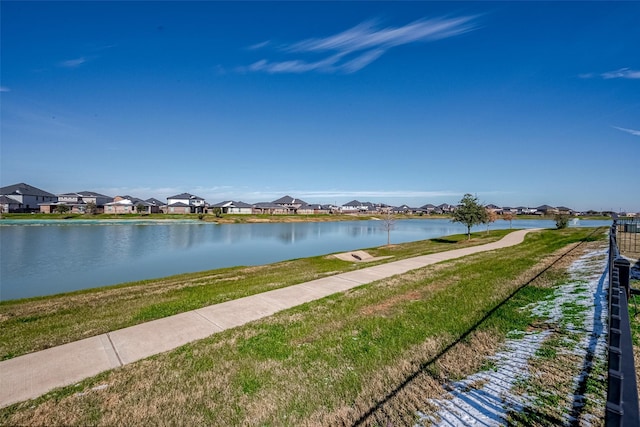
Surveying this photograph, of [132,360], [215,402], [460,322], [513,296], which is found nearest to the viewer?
[215,402]

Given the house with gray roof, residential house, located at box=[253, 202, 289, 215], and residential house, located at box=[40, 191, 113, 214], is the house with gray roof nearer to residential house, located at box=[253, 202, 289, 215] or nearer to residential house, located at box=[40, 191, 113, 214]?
residential house, located at box=[253, 202, 289, 215]

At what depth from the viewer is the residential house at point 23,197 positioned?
89812mm

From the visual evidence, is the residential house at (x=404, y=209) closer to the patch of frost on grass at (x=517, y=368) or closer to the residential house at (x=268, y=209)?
the residential house at (x=268, y=209)

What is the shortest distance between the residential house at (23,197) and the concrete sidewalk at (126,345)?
382 feet

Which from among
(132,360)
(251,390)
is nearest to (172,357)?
(132,360)

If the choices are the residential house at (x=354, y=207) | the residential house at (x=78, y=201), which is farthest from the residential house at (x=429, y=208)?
the residential house at (x=78, y=201)

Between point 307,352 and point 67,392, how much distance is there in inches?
135

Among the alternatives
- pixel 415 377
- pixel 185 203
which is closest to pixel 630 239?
pixel 415 377

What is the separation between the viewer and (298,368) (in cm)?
475

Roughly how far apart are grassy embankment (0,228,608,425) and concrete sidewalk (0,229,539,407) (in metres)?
0.38

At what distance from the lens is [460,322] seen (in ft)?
20.8

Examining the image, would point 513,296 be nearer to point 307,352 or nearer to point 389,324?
point 389,324

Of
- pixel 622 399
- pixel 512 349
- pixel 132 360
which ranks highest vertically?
pixel 622 399

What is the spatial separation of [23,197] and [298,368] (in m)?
→ 129
